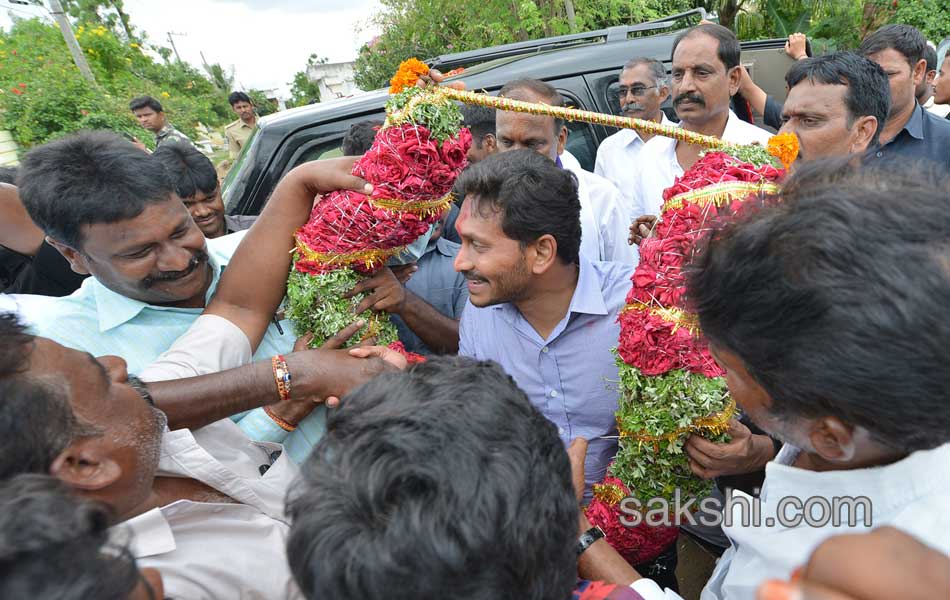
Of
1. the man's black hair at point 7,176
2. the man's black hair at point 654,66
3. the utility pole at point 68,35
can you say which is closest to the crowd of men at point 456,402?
the man's black hair at point 7,176

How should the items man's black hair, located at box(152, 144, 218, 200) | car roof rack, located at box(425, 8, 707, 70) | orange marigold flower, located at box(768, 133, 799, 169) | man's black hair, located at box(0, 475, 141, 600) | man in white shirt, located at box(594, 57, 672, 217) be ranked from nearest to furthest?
man's black hair, located at box(0, 475, 141, 600), orange marigold flower, located at box(768, 133, 799, 169), man's black hair, located at box(152, 144, 218, 200), man in white shirt, located at box(594, 57, 672, 217), car roof rack, located at box(425, 8, 707, 70)

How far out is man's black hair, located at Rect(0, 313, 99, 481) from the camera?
3.32ft

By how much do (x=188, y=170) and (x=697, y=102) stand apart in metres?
3.47

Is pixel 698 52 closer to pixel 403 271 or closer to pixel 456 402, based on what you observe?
pixel 403 271

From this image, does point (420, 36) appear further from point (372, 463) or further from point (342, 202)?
point (372, 463)

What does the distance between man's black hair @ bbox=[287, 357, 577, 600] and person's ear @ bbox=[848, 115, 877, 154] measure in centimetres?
283

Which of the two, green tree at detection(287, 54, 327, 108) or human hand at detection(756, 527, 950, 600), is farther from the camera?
green tree at detection(287, 54, 327, 108)

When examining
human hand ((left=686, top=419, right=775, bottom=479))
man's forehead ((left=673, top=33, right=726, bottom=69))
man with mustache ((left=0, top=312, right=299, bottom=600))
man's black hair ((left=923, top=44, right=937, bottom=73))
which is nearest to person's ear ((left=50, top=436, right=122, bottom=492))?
man with mustache ((left=0, top=312, right=299, bottom=600))

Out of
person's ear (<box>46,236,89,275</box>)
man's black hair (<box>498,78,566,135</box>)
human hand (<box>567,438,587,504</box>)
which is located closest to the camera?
human hand (<box>567,438,587,504</box>)

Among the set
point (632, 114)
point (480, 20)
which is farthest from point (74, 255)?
point (480, 20)

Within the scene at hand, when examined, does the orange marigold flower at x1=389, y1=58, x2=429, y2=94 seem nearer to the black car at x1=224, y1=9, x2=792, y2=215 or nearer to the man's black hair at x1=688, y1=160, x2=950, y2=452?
the man's black hair at x1=688, y1=160, x2=950, y2=452

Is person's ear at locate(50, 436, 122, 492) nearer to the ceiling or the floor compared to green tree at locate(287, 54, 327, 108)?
nearer to the floor

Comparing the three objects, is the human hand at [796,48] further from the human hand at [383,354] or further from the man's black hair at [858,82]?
the human hand at [383,354]

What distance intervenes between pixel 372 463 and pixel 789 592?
0.69 m
